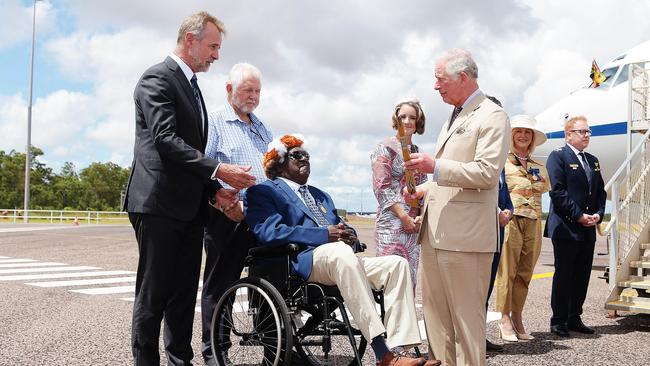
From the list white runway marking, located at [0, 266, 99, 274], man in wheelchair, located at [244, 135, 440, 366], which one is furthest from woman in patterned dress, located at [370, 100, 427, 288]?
white runway marking, located at [0, 266, 99, 274]

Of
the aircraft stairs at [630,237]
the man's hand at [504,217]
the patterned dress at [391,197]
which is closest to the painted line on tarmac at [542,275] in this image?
the aircraft stairs at [630,237]

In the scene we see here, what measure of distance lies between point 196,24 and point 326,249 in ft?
4.49

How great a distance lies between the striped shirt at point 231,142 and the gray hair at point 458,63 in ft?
4.67

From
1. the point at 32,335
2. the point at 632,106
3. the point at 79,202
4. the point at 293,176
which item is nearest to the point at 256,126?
the point at 293,176

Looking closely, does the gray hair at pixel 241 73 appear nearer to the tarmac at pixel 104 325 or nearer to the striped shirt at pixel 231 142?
the striped shirt at pixel 231 142

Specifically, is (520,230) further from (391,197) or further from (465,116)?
(465,116)

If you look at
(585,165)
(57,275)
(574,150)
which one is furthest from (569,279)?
(57,275)

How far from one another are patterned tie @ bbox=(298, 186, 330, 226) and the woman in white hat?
1984 mm

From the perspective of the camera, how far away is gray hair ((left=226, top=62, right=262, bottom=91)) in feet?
13.6

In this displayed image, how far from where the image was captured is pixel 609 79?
464 inches

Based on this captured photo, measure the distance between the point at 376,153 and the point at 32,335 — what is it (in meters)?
3.04

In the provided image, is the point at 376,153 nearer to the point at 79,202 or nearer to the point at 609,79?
the point at 609,79

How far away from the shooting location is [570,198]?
5.68 m

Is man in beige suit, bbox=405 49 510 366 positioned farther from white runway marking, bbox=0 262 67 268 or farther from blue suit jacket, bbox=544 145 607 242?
white runway marking, bbox=0 262 67 268
